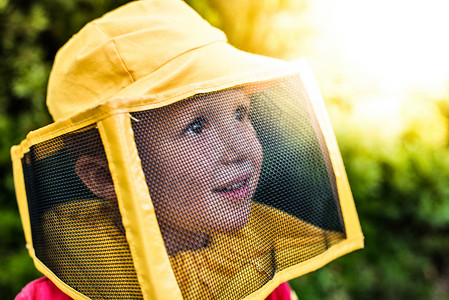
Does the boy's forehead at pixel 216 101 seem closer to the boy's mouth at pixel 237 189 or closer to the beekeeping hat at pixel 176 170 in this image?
the beekeeping hat at pixel 176 170

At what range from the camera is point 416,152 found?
2.35 metres

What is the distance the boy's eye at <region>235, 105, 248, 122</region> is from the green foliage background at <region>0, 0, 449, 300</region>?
1073 millimetres

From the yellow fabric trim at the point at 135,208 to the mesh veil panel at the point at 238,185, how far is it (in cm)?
4

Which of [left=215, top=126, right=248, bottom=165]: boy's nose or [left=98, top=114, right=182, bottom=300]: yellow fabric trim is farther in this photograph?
[left=215, top=126, right=248, bottom=165]: boy's nose

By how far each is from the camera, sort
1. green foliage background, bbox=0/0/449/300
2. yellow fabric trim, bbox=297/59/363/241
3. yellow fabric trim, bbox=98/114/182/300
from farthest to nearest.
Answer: green foliage background, bbox=0/0/449/300 → yellow fabric trim, bbox=297/59/363/241 → yellow fabric trim, bbox=98/114/182/300

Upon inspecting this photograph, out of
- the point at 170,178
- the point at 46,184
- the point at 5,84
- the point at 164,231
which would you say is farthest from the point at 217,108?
the point at 5,84

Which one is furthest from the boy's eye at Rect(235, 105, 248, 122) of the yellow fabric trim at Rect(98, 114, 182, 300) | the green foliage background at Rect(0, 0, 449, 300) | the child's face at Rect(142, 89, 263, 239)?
the green foliage background at Rect(0, 0, 449, 300)

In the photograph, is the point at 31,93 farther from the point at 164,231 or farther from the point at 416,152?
the point at 416,152

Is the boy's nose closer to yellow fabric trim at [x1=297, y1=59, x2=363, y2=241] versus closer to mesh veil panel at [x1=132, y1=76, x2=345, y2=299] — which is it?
mesh veil panel at [x1=132, y1=76, x2=345, y2=299]

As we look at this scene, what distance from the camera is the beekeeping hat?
32.1 inches

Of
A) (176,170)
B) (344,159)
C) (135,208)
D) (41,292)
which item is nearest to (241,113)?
(176,170)

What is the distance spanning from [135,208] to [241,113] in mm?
389

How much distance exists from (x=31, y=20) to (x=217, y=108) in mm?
1444

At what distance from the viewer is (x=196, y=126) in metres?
0.96
